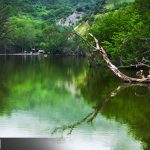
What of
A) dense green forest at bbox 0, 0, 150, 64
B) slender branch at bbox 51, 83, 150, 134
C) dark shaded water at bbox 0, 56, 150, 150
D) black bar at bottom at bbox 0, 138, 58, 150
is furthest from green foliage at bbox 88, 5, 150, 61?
black bar at bottom at bbox 0, 138, 58, 150

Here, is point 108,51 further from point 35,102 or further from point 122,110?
point 122,110

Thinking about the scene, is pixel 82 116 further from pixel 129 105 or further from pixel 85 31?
pixel 85 31

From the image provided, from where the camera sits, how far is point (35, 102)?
2903 cm

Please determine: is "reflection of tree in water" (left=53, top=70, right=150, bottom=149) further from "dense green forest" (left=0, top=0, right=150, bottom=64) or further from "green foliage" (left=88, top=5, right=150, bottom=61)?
"dense green forest" (left=0, top=0, right=150, bottom=64)

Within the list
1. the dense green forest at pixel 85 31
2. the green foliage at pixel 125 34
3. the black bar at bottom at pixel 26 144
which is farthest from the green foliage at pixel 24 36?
the black bar at bottom at pixel 26 144

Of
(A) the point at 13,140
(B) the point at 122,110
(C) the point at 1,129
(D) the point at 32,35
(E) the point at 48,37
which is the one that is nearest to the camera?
(A) the point at 13,140

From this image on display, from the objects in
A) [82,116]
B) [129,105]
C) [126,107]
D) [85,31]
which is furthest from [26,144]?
[85,31]

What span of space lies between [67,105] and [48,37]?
445ft

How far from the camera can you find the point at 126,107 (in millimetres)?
25469

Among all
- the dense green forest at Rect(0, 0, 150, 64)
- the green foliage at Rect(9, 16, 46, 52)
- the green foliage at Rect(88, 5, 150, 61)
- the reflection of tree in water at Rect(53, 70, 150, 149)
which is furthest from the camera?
the green foliage at Rect(9, 16, 46, 52)

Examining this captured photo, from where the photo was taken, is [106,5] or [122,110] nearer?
[122,110]

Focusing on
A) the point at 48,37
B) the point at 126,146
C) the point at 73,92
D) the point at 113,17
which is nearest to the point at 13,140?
the point at 126,146

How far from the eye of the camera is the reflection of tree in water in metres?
19.1

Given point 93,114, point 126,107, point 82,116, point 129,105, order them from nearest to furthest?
1. point 82,116
2. point 93,114
3. point 126,107
4. point 129,105
